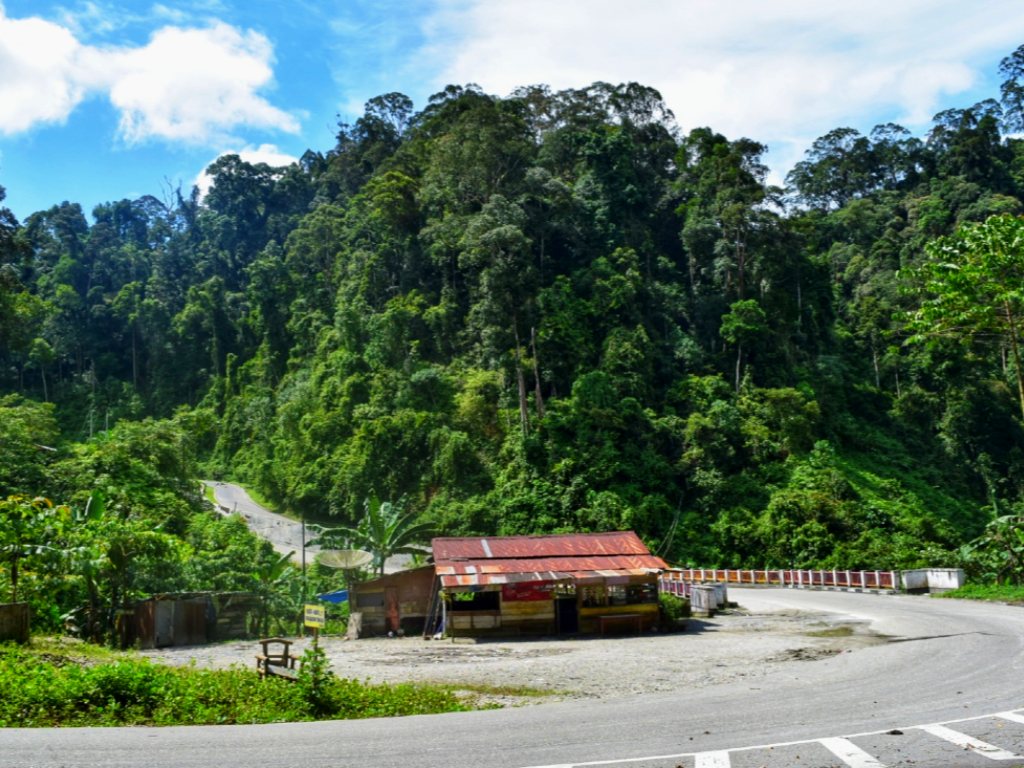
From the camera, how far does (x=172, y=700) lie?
417 inches

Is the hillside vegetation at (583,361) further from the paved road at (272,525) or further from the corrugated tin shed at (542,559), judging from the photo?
the corrugated tin shed at (542,559)

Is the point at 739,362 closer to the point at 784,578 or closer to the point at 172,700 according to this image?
the point at 784,578

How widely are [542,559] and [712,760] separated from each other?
17.5 m

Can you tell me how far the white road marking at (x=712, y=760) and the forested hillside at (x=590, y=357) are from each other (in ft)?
65.0

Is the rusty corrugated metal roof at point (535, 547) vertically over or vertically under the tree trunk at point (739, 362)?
under

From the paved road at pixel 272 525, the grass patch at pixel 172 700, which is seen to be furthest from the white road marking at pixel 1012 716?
the paved road at pixel 272 525

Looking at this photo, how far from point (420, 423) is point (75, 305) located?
2020 inches

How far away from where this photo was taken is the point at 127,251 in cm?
9600

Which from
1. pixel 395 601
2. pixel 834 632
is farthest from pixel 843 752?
pixel 395 601

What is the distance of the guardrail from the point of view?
31.0 meters

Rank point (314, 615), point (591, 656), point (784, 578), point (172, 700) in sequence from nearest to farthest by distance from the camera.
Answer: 1. point (172, 700)
2. point (314, 615)
3. point (591, 656)
4. point (784, 578)

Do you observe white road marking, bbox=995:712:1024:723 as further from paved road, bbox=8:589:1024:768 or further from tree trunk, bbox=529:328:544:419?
tree trunk, bbox=529:328:544:419

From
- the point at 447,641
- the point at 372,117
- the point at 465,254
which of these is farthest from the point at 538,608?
the point at 372,117

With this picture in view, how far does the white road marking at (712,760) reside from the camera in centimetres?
775
